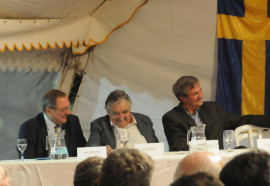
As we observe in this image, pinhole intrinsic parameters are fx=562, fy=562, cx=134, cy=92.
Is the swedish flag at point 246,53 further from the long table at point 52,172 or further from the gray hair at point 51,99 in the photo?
the long table at point 52,172

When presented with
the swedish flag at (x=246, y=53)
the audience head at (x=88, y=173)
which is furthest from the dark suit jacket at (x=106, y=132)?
the audience head at (x=88, y=173)

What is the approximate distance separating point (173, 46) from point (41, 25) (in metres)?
1.39

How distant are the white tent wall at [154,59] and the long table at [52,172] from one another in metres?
2.12

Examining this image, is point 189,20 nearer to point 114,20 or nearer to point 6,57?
Result: point 114,20

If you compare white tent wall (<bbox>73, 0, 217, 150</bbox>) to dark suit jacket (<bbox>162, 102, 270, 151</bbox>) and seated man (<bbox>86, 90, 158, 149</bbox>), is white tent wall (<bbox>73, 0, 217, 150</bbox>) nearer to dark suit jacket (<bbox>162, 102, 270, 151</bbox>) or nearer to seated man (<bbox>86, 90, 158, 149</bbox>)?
dark suit jacket (<bbox>162, 102, 270, 151</bbox>)

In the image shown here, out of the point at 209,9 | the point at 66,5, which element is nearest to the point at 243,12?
the point at 209,9

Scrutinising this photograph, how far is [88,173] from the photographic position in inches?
84.1

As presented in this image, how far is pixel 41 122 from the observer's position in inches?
182

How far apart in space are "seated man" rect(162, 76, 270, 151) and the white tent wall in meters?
0.85

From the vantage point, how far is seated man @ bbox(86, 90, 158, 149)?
4.47m

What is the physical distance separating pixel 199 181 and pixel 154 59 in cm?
417

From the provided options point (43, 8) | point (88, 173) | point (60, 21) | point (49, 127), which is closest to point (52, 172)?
point (49, 127)

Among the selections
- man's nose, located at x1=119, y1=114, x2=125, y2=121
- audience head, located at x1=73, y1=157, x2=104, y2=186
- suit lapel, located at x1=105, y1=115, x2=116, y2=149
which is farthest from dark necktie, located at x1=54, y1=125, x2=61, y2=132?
audience head, located at x1=73, y1=157, x2=104, y2=186

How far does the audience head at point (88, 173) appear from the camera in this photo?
212 cm
